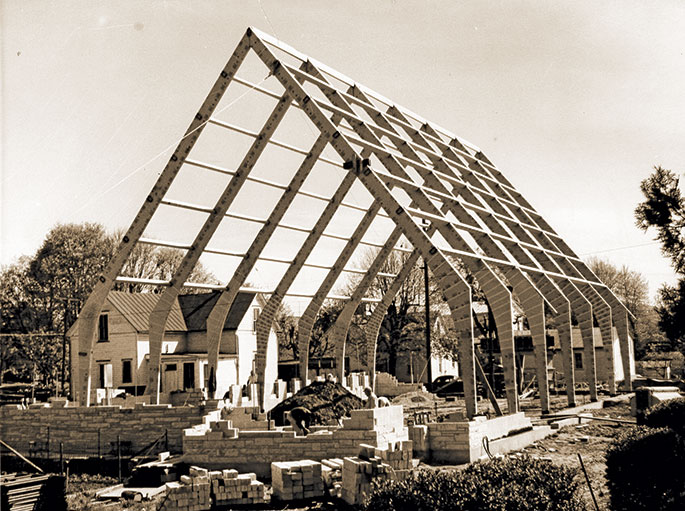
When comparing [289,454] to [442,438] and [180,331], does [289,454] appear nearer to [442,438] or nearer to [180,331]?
[442,438]

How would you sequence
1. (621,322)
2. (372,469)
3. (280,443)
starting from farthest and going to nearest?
1. (621,322)
2. (280,443)
3. (372,469)

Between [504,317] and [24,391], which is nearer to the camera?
[504,317]

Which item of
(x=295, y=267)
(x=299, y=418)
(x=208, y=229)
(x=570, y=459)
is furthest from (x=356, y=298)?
(x=570, y=459)

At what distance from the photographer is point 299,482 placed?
1367 cm

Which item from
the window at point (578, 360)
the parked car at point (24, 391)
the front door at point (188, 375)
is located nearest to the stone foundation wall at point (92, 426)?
the parked car at point (24, 391)

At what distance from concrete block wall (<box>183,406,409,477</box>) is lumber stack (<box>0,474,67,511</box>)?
2850 mm

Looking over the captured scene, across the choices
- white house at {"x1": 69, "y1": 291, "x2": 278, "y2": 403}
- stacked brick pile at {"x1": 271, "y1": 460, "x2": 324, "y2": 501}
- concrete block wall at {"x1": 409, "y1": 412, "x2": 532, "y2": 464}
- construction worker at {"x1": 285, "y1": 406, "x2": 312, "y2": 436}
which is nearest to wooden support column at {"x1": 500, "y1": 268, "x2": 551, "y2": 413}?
concrete block wall at {"x1": 409, "y1": 412, "x2": 532, "y2": 464}

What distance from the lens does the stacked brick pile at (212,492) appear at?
13219mm

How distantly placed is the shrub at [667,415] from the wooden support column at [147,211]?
51.0 feet

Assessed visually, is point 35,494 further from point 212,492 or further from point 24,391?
point 24,391

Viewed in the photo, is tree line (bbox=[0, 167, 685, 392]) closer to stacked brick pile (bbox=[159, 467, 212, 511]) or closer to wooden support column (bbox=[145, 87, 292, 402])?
wooden support column (bbox=[145, 87, 292, 402])

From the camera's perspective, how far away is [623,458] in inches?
429

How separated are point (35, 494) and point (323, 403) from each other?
33.8 feet

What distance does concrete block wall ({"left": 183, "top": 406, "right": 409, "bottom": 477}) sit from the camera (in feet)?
53.3
